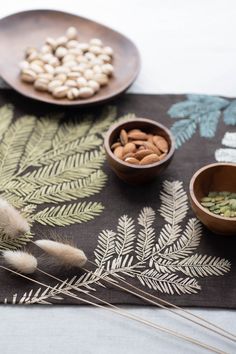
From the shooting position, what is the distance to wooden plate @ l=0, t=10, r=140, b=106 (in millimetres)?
835

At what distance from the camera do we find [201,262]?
633 mm

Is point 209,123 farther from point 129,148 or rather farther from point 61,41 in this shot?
point 61,41

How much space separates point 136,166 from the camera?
0.68 meters

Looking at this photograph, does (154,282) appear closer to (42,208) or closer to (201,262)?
(201,262)

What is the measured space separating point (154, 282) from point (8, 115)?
1.18 ft

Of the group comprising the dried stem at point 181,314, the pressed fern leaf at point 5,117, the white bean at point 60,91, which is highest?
the white bean at point 60,91

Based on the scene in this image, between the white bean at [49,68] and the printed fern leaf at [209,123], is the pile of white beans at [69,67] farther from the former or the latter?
the printed fern leaf at [209,123]

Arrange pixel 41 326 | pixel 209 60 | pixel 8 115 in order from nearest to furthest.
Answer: pixel 41 326 < pixel 8 115 < pixel 209 60

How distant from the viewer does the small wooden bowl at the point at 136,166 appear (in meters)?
0.69

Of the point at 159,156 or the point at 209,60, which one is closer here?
the point at 159,156

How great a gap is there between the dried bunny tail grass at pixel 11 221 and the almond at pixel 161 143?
0.21m

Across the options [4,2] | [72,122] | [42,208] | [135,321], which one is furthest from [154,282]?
[4,2]

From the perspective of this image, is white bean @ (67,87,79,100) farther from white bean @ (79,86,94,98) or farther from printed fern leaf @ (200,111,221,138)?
printed fern leaf @ (200,111,221,138)

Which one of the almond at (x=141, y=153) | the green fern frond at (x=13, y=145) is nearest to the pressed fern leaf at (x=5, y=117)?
the green fern frond at (x=13, y=145)
